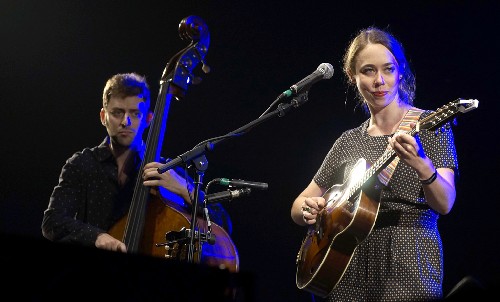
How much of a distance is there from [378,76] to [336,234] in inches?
30.1

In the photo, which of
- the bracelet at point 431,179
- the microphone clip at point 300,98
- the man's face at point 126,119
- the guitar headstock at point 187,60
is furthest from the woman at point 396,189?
the man's face at point 126,119

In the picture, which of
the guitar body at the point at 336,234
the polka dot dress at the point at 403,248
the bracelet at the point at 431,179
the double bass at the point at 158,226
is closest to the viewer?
the bracelet at the point at 431,179

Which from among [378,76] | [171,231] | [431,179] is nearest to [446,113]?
[431,179]

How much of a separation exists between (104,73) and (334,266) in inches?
131

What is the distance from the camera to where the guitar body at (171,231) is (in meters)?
3.24

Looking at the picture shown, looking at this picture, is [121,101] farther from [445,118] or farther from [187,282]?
[187,282]

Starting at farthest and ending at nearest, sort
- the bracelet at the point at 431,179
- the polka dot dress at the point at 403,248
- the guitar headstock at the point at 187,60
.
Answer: the guitar headstock at the point at 187,60, the polka dot dress at the point at 403,248, the bracelet at the point at 431,179

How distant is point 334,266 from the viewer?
2.85 m

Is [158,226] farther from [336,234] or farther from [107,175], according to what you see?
[336,234]

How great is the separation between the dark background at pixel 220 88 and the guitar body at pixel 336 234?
1.90 m

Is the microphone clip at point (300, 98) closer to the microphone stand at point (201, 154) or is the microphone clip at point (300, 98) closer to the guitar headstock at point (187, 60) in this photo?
the microphone stand at point (201, 154)

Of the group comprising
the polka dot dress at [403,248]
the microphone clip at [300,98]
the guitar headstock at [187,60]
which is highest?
the guitar headstock at [187,60]

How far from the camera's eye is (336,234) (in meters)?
2.89

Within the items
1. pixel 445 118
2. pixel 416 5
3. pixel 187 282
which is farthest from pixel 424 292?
pixel 416 5
